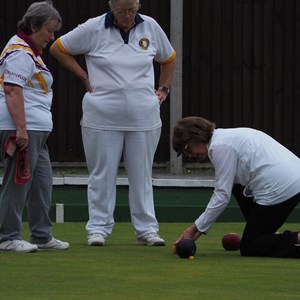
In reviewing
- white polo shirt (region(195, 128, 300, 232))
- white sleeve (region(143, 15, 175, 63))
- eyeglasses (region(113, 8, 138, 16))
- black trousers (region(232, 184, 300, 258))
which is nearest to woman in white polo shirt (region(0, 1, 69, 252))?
eyeglasses (region(113, 8, 138, 16))

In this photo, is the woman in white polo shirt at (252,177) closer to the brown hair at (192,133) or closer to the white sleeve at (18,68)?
the brown hair at (192,133)

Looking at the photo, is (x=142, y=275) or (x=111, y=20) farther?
(x=111, y=20)

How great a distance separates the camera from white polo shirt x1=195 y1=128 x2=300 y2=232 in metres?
7.89

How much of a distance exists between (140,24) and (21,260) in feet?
6.25

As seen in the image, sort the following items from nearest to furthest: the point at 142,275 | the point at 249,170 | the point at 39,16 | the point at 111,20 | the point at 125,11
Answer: the point at 142,275 < the point at 249,170 < the point at 39,16 < the point at 125,11 < the point at 111,20

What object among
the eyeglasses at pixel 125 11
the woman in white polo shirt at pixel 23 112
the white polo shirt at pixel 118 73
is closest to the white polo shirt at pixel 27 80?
the woman in white polo shirt at pixel 23 112

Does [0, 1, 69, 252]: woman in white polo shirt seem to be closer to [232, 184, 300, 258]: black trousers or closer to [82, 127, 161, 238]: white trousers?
[82, 127, 161, 238]: white trousers

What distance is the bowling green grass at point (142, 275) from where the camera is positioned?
6.42 meters

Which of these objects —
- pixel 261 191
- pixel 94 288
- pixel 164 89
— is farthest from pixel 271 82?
pixel 94 288

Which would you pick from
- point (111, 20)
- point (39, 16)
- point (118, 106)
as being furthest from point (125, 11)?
point (39, 16)

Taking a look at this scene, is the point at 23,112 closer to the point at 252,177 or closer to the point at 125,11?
the point at 125,11

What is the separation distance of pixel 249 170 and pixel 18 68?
147cm

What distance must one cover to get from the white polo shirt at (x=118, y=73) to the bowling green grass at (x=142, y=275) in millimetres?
827

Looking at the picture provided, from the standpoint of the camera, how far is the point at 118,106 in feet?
28.8
